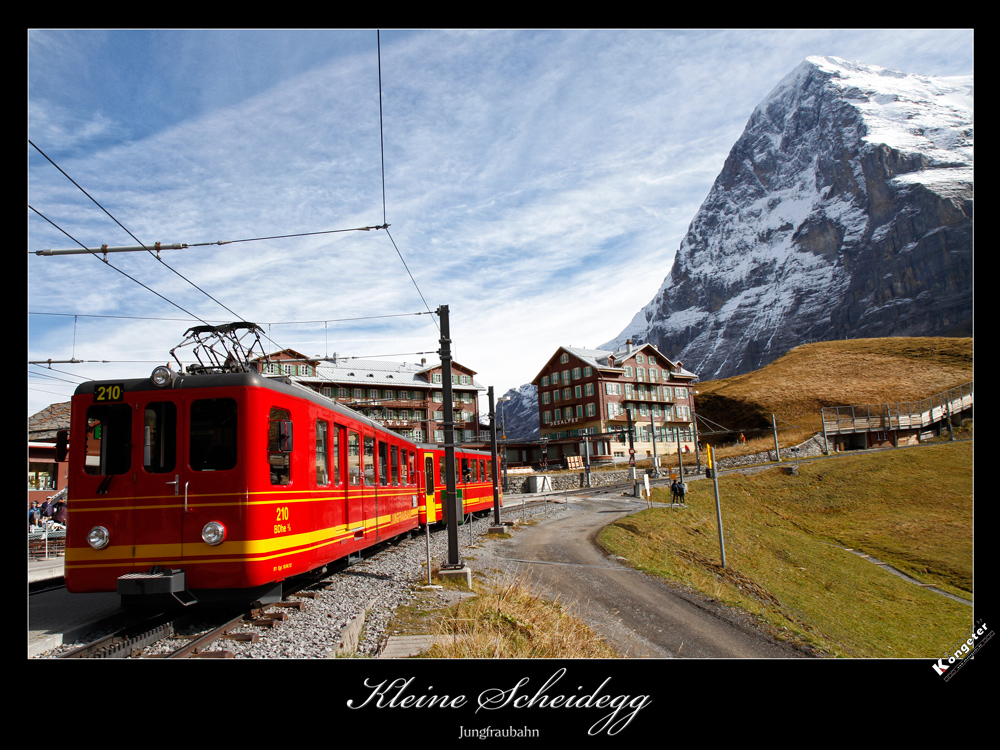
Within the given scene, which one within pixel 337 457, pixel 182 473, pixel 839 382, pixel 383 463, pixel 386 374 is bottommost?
pixel 383 463

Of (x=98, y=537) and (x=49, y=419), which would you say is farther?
(x=49, y=419)

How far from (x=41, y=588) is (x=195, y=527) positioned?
683 centimetres

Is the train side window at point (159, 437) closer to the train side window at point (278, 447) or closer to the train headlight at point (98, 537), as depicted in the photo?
the train headlight at point (98, 537)

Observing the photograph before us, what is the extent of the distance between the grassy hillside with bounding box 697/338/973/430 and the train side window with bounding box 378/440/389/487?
4531cm

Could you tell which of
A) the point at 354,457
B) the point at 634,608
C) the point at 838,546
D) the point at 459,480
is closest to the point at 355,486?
the point at 354,457

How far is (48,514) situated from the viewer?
67.1ft

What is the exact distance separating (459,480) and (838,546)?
1505 cm

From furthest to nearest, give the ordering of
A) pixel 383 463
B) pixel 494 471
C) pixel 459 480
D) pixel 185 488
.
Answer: pixel 459 480 < pixel 494 471 < pixel 383 463 < pixel 185 488

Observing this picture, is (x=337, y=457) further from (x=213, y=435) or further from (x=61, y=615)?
(x=61, y=615)
